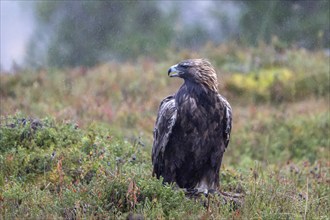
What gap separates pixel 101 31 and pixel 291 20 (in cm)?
877

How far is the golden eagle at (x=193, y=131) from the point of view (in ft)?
23.9

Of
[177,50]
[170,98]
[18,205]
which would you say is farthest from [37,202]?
[177,50]

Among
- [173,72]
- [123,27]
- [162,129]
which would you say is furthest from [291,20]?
[162,129]

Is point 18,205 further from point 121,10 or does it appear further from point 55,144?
point 121,10

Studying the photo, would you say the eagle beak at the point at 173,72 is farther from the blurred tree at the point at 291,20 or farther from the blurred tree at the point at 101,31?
the blurred tree at the point at 101,31

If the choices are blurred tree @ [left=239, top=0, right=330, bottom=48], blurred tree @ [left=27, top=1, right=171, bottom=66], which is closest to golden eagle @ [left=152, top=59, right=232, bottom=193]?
blurred tree @ [left=239, top=0, right=330, bottom=48]

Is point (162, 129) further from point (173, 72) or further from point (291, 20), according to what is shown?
point (291, 20)

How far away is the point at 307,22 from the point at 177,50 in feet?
32.7

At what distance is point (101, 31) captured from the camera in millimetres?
31969

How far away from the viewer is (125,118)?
40.3 feet

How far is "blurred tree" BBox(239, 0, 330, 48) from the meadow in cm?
954

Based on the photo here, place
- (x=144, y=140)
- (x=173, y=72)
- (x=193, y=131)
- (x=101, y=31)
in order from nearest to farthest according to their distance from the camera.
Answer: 1. (x=193, y=131)
2. (x=173, y=72)
3. (x=144, y=140)
4. (x=101, y=31)

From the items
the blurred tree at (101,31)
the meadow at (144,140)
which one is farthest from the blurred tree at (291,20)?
the meadow at (144,140)

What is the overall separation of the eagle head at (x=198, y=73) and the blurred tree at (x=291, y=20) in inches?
809
